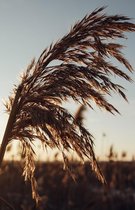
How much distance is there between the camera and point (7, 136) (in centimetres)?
429

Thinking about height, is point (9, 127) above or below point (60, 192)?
below

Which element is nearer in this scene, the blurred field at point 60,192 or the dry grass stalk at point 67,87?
the dry grass stalk at point 67,87

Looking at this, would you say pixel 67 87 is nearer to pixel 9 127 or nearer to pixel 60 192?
pixel 9 127

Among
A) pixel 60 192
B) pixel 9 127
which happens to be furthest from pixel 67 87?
pixel 60 192

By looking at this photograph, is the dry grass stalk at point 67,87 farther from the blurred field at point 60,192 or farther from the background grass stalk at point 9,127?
the blurred field at point 60,192

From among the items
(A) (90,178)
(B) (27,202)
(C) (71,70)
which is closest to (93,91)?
(C) (71,70)

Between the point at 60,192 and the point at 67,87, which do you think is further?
the point at 60,192

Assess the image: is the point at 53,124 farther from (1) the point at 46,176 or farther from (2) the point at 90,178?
(2) the point at 90,178

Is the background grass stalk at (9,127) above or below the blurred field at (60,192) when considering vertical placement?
below

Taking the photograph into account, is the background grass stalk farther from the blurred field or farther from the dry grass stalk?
the blurred field

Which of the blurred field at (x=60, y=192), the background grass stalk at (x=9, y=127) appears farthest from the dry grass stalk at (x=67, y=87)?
the blurred field at (x=60, y=192)

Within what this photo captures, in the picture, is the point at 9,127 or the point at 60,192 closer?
the point at 9,127

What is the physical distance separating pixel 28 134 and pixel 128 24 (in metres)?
1.38

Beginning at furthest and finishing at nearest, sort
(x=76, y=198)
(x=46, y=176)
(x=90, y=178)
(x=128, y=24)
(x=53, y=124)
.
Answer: (x=90, y=178), (x=46, y=176), (x=76, y=198), (x=128, y=24), (x=53, y=124)
